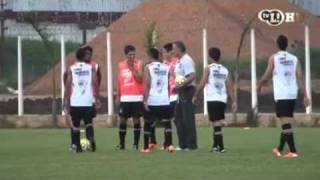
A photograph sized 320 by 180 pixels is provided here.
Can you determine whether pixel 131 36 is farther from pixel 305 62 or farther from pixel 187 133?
pixel 187 133

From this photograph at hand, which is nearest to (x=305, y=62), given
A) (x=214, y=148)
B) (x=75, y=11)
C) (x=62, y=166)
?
(x=214, y=148)

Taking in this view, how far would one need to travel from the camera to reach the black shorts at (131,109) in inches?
666

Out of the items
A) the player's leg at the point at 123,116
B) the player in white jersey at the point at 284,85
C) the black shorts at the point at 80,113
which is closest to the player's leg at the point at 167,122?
the player's leg at the point at 123,116

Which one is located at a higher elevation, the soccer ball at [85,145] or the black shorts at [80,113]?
the black shorts at [80,113]

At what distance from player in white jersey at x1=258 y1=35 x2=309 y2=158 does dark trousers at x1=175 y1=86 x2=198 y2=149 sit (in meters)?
2.21

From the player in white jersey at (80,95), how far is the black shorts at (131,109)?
76 cm

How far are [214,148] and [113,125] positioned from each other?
1498 cm

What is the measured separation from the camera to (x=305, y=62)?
30.9 meters

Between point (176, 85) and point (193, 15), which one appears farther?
point (193, 15)

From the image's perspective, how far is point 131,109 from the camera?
55.6 ft

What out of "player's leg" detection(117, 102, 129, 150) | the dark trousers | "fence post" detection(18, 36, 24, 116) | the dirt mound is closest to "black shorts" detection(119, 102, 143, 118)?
"player's leg" detection(117, 102, 129, 150)

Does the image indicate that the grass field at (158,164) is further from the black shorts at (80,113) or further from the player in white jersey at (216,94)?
the black shorts at (80,113)

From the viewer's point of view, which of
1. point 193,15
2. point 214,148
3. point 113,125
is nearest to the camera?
point 214,148

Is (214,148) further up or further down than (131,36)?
further down
